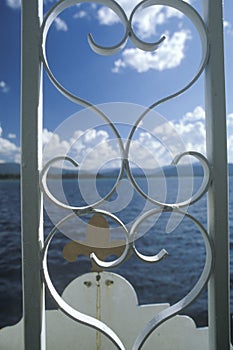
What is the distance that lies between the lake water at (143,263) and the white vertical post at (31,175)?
1.08 meters

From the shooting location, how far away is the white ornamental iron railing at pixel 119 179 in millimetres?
496

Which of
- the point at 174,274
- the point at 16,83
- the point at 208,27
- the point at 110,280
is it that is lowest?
the point at 174,274

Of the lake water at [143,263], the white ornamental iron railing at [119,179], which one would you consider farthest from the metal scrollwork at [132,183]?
the lake water at [143,263]

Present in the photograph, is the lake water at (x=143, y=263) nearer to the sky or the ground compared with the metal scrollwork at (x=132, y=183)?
nearer to the ground

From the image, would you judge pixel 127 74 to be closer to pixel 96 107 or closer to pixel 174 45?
pixel 174 45

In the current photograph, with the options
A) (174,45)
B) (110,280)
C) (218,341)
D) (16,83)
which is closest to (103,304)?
(110,280)

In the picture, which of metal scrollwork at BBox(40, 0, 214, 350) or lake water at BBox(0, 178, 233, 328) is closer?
metal scrollwork at BBox(40, 0, 214, 350)

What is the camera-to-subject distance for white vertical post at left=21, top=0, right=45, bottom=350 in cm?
49

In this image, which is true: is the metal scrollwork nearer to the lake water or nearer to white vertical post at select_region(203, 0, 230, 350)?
white vertical post at select_region(203, 0, 230, 350)

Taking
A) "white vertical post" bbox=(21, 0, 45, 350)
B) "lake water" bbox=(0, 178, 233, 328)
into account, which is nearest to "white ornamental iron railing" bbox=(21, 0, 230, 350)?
"white vertical post" bbox=(21, 0, 45, 350)

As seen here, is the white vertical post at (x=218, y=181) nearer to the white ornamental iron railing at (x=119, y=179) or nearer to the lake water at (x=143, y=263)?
the white ornamental iron railing at (x=119, y=179)

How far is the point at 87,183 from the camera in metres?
0.54

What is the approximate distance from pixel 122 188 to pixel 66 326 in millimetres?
909

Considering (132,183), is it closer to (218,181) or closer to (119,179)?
(119,179)
